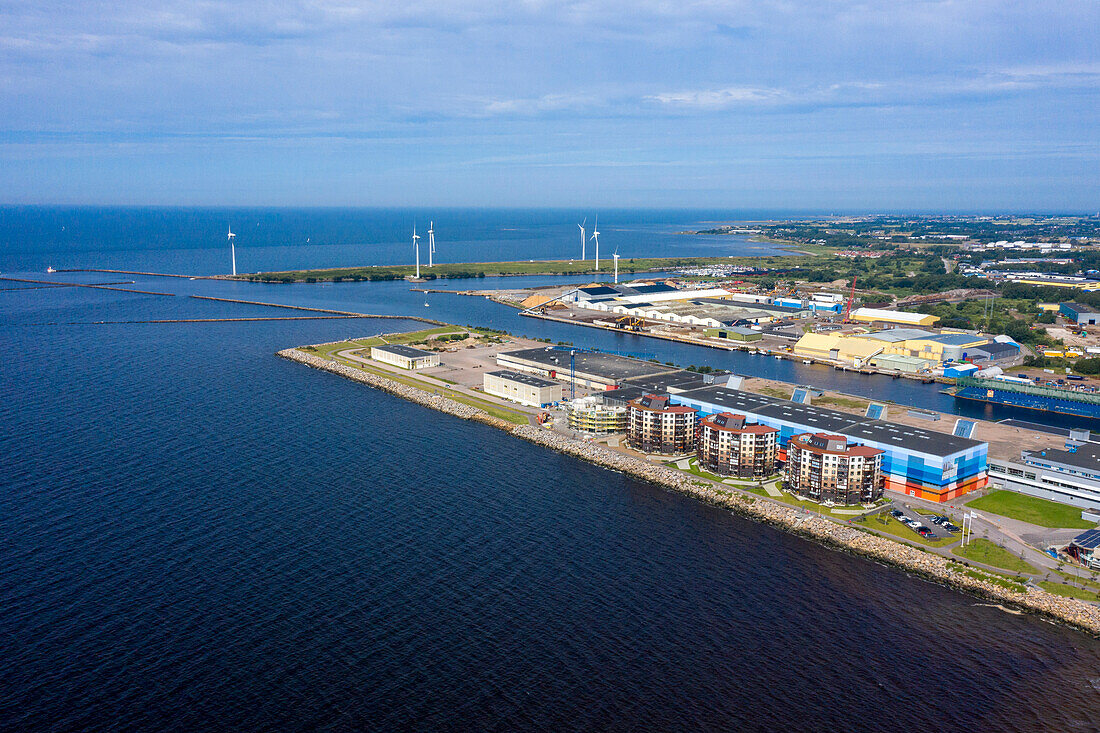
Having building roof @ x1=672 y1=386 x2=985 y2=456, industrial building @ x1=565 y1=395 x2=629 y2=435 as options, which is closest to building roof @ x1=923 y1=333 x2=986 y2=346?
building roof @ x1=672 y1=386 x2=985 y2=456

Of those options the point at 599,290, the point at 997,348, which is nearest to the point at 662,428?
the point at 997,348

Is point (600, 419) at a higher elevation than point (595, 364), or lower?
lower

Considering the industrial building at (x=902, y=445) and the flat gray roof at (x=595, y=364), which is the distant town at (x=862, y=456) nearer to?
the industrial building at (x=902, y=445)

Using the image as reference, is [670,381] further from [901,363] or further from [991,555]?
[901,363]

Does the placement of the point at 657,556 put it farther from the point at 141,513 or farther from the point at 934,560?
the point at 141,513

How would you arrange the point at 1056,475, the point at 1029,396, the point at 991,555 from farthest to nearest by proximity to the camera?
the point at 1029,396, the point at 1056,475, the point at 991,555

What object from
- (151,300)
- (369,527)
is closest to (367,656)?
(369,527)
